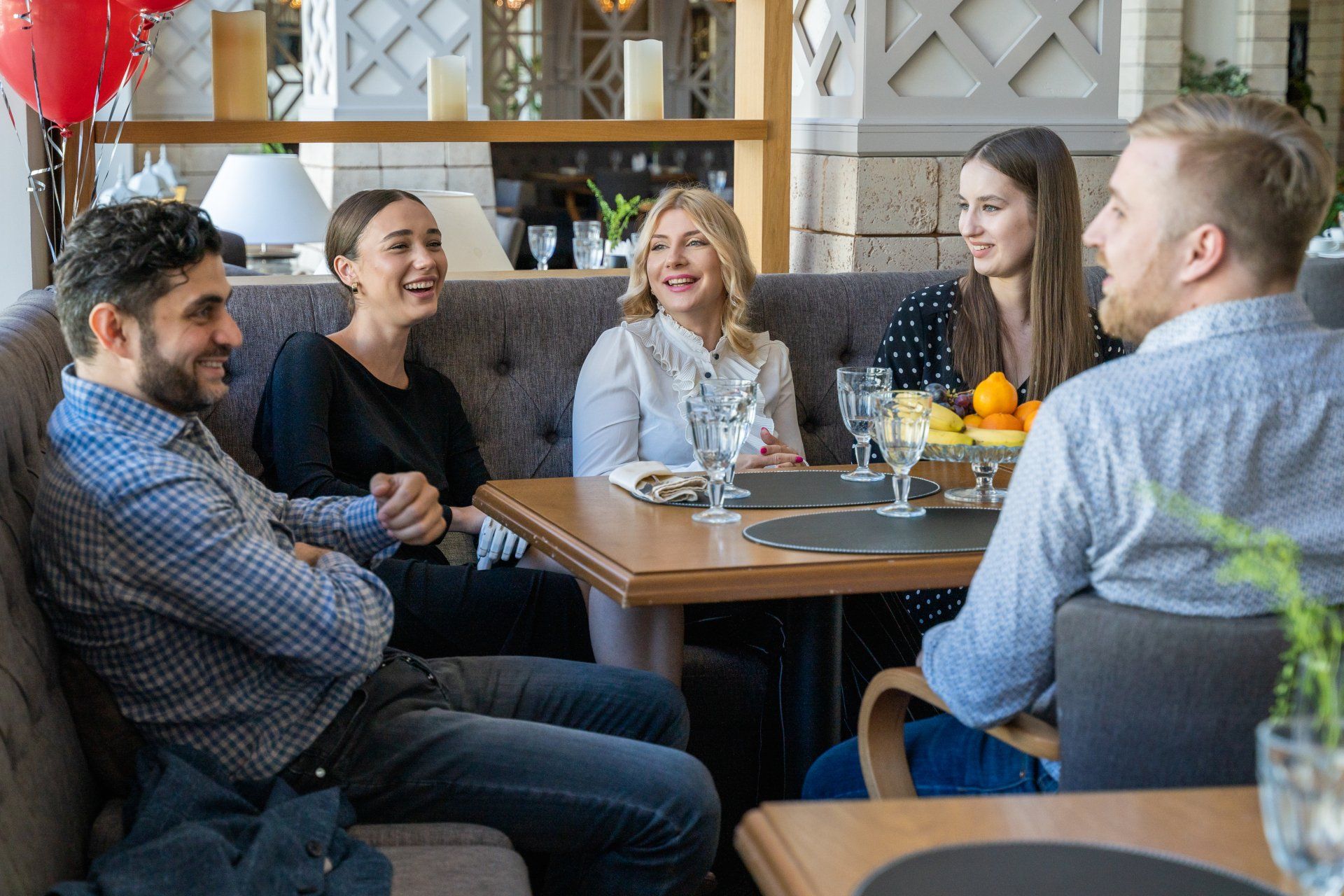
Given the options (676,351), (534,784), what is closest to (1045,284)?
(676,351)

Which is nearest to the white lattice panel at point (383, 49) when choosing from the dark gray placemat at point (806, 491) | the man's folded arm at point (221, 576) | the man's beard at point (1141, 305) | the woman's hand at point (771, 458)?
the woman's hand at point (771, 458)

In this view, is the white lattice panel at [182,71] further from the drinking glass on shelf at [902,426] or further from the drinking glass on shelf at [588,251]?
the drinking glass on shelf at [902,426]

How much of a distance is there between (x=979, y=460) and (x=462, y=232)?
6.20 ft

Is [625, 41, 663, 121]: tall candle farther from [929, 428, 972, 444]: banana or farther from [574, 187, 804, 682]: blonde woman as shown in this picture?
[929, 428, 972, 444]: banana

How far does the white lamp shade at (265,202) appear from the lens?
4.50m

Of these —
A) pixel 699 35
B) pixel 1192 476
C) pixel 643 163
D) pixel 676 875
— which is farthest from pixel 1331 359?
pixel 699 35

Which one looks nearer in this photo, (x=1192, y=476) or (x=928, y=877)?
(x=928, y=877)

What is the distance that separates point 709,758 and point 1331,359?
1492 millimetres

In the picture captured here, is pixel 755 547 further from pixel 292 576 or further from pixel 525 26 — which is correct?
pixel 525 26

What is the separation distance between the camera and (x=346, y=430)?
2531mm

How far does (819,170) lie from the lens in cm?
353

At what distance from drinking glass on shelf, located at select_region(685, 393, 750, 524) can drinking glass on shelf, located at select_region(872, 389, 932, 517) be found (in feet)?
0.59

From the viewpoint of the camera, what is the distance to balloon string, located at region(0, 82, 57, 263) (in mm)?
2576

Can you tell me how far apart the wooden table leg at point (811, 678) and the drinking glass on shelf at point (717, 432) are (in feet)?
0.85
